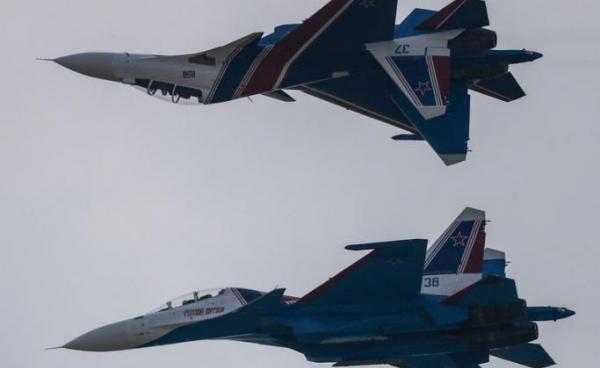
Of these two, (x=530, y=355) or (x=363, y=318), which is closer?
(x=363, y=318)

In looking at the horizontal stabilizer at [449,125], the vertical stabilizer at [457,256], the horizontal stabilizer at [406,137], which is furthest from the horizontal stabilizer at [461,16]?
the vertical stabilizer at [457,256]

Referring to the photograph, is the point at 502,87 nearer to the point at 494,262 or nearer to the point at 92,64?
the point at 494,262

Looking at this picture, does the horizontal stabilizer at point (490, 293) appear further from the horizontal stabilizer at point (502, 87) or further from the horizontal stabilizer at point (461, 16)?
the horizontal stabilizer at point (502, 87)

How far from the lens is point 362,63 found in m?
51.1

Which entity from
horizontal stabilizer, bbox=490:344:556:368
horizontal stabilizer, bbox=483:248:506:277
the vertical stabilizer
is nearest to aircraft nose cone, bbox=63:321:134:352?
the vertical stabilizer

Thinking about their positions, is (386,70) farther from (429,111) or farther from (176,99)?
(176,99)

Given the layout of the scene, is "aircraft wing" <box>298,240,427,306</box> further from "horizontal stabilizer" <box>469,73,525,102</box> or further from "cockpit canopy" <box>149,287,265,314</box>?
"horizontal stabilizer" <box>469,73,525,102</box>

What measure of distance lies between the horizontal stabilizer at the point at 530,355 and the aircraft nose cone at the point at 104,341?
29.6 feet

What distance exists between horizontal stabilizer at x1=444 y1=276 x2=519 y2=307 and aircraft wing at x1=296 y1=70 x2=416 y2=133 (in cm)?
678

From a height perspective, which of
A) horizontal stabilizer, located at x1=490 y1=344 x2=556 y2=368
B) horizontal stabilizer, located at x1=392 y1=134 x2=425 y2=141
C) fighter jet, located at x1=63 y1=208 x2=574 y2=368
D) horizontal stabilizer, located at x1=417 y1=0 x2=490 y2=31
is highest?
horizontal stabilizer, located at x1=417 y1=0 x2=490 y2=31

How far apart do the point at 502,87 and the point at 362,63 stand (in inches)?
182

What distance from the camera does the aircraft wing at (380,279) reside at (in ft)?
157

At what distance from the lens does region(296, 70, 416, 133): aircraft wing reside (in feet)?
171

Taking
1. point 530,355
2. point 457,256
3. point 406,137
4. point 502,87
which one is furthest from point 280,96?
point 530,355
